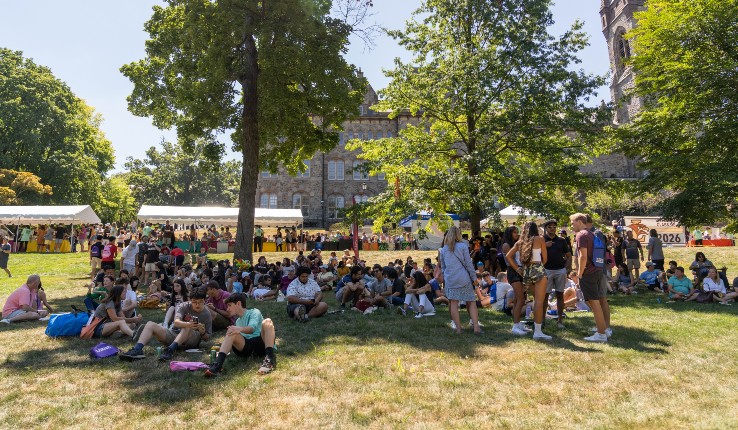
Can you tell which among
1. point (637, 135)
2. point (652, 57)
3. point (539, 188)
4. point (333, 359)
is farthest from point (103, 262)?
point (652, 57)

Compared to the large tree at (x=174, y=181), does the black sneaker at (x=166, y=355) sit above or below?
below

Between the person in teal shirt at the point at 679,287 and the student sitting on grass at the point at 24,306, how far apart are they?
48.3 feet

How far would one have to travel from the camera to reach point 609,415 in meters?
4.07

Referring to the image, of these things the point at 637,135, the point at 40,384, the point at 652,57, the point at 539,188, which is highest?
the point at 652,57

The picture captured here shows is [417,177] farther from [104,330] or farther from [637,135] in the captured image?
[104,330]

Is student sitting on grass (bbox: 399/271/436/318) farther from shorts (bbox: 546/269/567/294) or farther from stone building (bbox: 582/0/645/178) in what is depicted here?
stone building (bbox: 582/0/645/178)

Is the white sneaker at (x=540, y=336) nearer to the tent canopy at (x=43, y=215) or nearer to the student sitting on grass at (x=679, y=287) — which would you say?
the student sitting on grass at (x=679, y=287)

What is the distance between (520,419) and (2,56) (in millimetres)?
48764

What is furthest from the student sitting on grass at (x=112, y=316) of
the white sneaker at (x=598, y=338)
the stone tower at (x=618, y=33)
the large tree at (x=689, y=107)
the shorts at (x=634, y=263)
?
the stone tower at (x=618, y=33)

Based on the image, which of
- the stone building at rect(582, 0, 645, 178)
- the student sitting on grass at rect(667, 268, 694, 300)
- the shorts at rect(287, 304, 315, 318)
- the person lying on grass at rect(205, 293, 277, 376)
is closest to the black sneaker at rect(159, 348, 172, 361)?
the person lying on grass at rect(205, 293, 277, 376)

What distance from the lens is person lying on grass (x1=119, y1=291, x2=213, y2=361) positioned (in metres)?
6.38

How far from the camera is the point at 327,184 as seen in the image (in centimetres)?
5788

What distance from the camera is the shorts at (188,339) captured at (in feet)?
22.2

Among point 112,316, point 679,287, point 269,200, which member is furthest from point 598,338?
point 269,200
